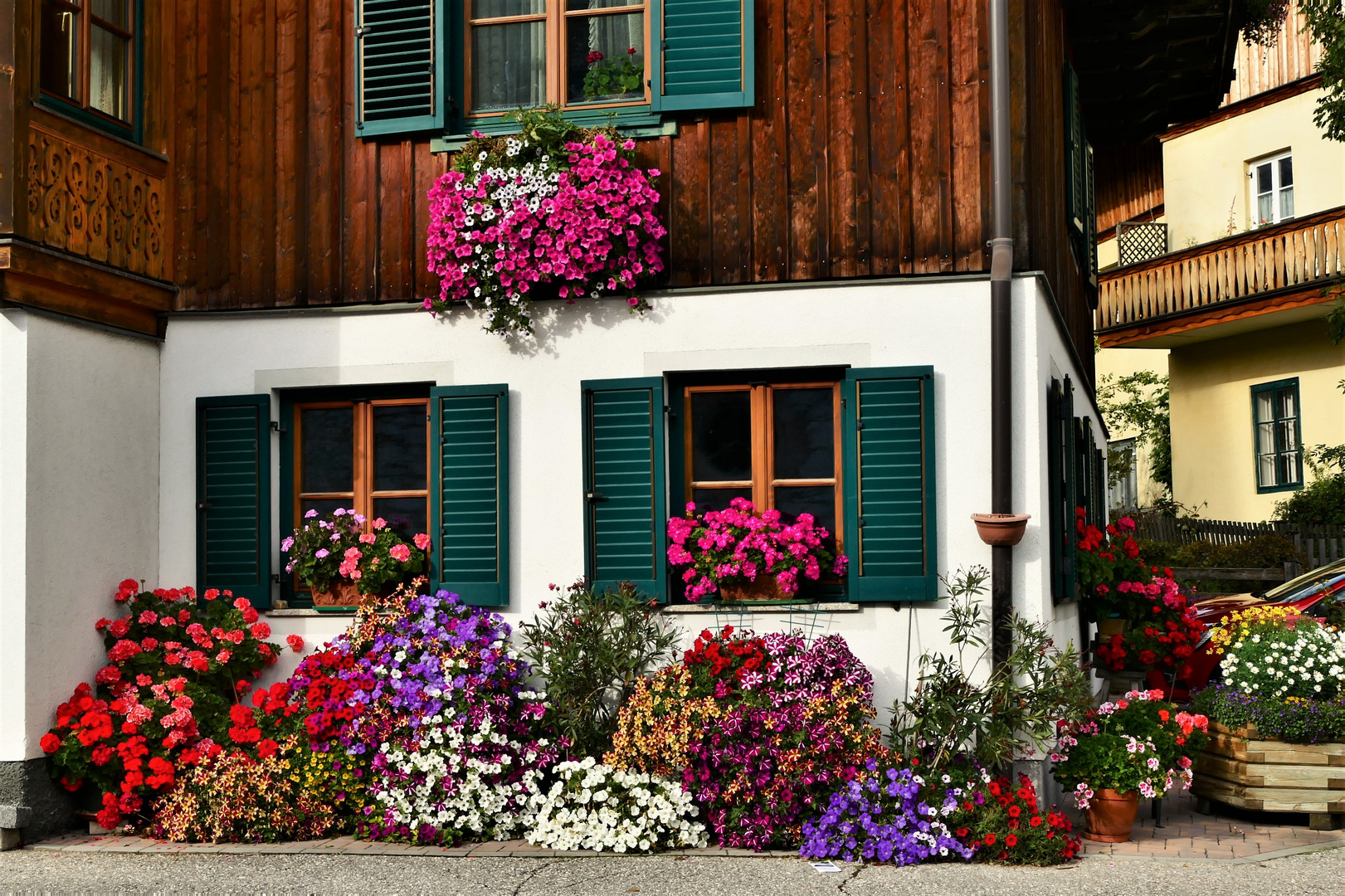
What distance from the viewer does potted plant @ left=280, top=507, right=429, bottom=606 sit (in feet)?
23.7

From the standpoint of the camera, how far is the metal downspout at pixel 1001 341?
6.61 m

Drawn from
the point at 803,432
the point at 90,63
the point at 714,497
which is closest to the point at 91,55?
the point at 90,63

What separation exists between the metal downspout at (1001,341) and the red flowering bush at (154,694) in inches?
163

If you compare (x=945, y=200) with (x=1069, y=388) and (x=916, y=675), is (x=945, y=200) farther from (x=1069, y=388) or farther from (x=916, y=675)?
(x=916, y=675)

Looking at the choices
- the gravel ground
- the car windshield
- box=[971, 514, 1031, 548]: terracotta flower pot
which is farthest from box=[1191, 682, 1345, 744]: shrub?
the car windshield

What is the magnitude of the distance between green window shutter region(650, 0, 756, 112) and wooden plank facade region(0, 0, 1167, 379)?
0.12 metres

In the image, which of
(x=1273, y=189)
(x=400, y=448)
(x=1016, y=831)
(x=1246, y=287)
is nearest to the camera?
(x=1016, y=831)

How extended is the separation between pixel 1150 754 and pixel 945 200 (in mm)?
3106

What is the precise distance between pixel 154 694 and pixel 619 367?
10.3 feet

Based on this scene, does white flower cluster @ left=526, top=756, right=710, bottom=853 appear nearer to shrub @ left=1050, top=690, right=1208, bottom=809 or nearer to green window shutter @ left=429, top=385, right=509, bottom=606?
green window shutter @ left=429, top=385, right=509, bottom=606

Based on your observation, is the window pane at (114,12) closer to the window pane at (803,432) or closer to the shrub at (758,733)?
the window pane at (803,432)

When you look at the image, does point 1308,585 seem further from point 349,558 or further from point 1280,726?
point 349,558

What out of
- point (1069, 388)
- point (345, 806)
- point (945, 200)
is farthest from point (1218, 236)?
point (345, 806)

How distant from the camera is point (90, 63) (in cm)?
739
